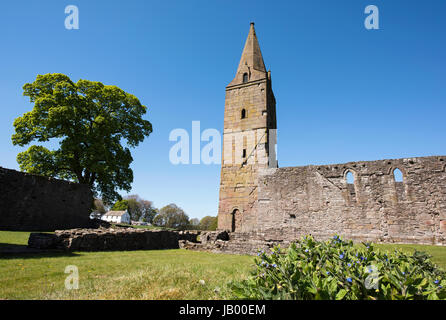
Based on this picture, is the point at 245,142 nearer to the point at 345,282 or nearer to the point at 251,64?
the point at 251,64

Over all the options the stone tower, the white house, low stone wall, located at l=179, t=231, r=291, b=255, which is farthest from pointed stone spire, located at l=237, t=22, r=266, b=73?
the white house

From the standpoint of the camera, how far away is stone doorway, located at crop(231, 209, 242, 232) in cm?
2016

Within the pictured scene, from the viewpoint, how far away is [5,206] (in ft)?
47.5

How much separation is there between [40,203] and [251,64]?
847 inches

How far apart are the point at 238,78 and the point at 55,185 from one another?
60.7 ft

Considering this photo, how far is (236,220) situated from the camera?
20.4 meters

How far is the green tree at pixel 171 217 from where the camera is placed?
228 ft

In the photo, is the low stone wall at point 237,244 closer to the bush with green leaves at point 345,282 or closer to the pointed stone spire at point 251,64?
the bush with green leaves at point 345,282

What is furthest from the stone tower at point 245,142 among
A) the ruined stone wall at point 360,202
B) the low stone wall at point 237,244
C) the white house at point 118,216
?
the white house at point 118,216

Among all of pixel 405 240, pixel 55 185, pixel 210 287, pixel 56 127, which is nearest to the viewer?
pixel 210 287

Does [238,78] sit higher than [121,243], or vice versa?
[238,78]

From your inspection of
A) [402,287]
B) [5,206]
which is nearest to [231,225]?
[5,206]
